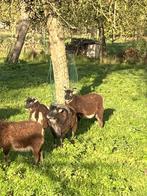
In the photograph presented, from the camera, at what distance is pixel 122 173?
11500 mm

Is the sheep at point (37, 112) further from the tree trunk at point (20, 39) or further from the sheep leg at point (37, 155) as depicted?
the tree trunk at point (20, 39)

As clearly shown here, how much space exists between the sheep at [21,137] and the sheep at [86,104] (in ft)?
13.8

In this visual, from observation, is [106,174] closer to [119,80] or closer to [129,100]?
[129,100]

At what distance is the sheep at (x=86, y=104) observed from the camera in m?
15.2

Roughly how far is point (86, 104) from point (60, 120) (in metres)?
2.60

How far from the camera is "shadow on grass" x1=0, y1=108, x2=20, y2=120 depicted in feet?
55.2

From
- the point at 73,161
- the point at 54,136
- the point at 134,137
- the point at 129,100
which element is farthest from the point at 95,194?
the point at 129,100

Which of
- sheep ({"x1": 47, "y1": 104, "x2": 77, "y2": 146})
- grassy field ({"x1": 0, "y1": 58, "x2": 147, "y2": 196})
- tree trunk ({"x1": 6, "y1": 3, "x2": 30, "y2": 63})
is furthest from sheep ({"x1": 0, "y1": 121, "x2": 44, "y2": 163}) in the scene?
tree trunk ({"x1": 6, "y1": 3, "x2": 30, "y2": 63})

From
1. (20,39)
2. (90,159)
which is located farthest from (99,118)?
(20,39)

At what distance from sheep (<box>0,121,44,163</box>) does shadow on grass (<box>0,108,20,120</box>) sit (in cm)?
552

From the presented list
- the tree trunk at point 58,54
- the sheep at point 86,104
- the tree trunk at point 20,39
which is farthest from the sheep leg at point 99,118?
the tree trunk at point 20,39

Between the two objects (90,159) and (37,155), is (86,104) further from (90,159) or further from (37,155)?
(37,155)

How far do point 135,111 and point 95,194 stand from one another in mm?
9076

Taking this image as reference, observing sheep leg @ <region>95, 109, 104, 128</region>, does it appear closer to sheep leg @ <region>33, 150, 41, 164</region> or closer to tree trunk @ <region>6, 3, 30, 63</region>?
sheep leg @ <region>33, 150, 41, 164</region>
